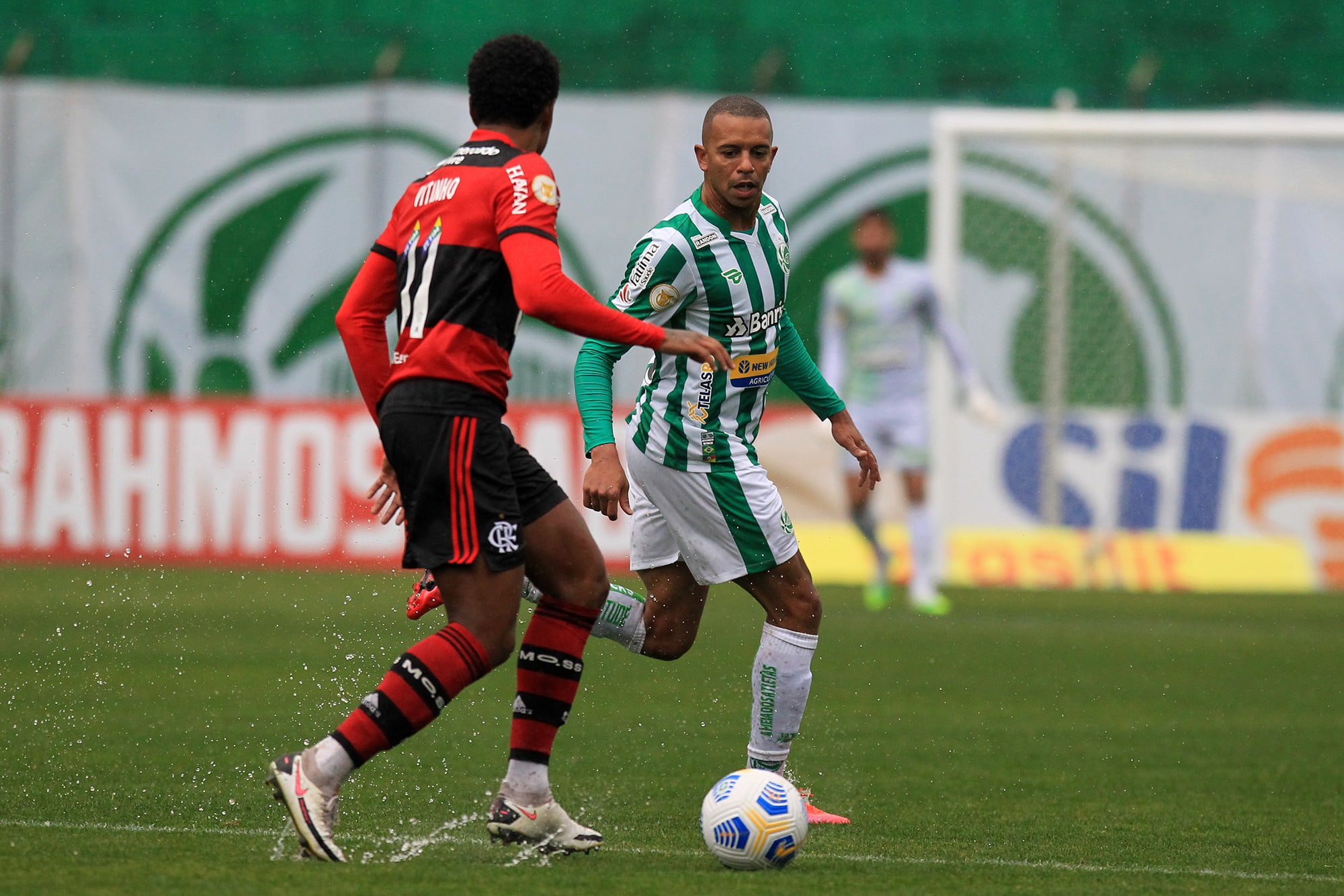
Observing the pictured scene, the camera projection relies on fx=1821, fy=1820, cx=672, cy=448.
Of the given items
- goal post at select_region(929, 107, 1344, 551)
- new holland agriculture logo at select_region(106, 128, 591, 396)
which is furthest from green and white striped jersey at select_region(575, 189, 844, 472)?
new holland agriculture logo at select_region(106, 128, 591, 396)

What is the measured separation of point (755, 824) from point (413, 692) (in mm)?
903

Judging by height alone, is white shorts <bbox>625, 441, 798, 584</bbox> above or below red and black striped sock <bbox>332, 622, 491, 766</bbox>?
above

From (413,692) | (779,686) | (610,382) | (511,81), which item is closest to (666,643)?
(779,686)

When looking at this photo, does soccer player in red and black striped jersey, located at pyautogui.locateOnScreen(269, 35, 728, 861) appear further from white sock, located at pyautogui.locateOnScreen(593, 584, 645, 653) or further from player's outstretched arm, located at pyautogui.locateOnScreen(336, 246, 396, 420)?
white sock, located at pyautogui.locateOnScreen(593, 584, 645, 653)

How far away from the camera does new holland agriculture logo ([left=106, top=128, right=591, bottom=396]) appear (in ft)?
48.0

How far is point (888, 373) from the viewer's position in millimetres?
12148

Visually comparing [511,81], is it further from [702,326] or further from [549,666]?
[549,666]

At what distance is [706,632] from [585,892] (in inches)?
246

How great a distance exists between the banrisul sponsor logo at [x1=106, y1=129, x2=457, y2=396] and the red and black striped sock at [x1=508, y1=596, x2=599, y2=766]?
9896 mm

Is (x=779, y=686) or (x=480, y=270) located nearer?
(x=480, y=270)

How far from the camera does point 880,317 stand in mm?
12102

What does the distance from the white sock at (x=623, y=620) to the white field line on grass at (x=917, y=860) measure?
84 centimetres

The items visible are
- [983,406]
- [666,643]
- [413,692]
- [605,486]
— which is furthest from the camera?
[983,406]

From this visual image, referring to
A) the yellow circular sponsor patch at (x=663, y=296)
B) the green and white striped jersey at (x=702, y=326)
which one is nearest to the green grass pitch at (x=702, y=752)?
the green and white striped jersey at (x=702, y=326)
